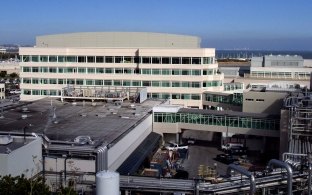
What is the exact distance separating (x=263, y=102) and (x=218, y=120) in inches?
223

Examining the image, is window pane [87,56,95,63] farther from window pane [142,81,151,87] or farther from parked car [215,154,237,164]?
parked car [215,154,237,164]

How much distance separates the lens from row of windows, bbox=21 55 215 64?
187 feet

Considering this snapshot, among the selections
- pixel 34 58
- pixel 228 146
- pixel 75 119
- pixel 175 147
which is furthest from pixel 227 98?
pixel 34 58

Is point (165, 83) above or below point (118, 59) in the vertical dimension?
below

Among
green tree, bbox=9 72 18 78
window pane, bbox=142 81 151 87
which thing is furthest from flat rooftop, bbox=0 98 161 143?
green tree, bbox=9 72 18 78

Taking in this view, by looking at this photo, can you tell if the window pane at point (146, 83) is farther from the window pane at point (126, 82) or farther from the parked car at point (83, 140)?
the parked car at point (83, 140)

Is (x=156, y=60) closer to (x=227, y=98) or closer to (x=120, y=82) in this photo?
(x=120, y=82)

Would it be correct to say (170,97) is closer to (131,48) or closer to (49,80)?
(131,48)

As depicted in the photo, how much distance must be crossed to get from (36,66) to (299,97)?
38.1 metres

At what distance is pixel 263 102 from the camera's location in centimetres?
4547

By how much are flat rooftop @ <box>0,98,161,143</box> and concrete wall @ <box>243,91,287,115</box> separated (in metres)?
10.4

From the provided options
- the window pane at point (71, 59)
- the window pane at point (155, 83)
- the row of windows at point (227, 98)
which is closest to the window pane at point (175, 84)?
the window pane at point (155, 83)

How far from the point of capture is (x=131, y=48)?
5938 cm

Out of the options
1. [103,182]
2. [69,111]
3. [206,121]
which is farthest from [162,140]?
[103,182]
